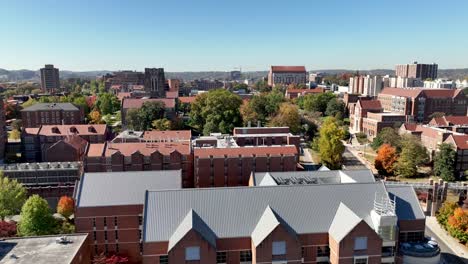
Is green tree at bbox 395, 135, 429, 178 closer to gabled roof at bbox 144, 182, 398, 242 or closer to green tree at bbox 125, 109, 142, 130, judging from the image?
gabled roof at bbox 144, 182, 398, 242

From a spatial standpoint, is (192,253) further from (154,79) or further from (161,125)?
(154,79)

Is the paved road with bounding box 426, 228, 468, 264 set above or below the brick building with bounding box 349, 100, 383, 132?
below

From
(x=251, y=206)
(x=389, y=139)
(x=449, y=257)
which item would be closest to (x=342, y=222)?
(x=251, y=206)

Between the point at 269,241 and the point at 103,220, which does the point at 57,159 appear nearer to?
the point at 103,220

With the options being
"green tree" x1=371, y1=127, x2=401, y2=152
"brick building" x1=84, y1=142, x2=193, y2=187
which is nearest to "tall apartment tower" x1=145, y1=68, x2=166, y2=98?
"green tree" x1=371, y1=127, x2=401, y2=152

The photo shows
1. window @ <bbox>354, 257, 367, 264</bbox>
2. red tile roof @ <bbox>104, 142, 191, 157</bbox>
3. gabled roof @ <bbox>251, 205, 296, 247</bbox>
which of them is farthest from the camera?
red tile roof @ <bbox>104, 142, 191, 157</bbox>

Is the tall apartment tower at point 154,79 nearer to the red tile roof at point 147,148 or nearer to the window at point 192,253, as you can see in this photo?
the red tile roof at point 147,148


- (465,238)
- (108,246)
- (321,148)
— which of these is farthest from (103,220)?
(321,148)

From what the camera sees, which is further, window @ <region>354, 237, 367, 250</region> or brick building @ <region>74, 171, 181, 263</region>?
brick building @ <region>74, 171, 181, 263</region>
